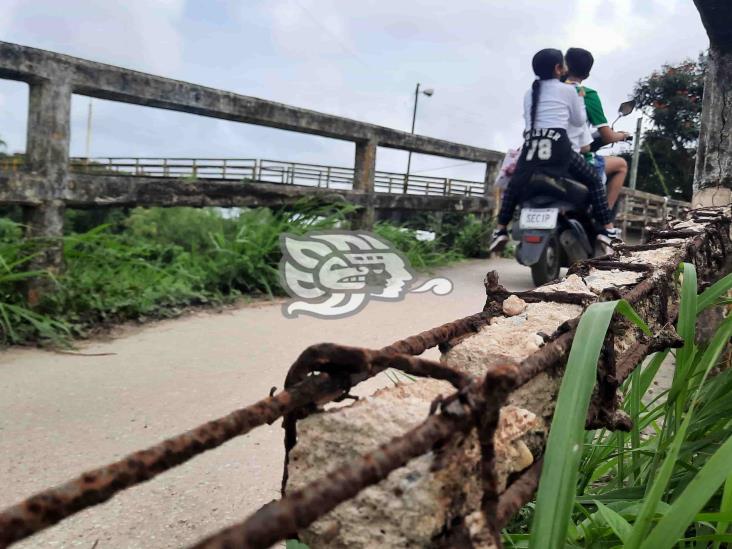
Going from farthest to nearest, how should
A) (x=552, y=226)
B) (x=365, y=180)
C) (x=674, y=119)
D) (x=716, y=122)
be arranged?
(x=674, y=119) < (x=365, y=180) < (x=552, y=226) < (x=716, y=122)

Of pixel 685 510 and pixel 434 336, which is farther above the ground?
pixel 434 336

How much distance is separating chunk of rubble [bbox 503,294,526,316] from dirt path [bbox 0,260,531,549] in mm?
937

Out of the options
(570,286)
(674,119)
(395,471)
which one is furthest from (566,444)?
(674,119)

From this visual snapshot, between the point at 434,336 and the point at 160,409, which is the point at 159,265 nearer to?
the point at 160,409

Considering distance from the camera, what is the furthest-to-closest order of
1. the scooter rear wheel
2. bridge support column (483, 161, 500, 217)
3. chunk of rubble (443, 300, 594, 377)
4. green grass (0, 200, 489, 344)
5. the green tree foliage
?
1. the green tree foliage
2. bridge support column (483, 161, 500, 217)
3. the scooter rear wheel
4. green grass (0, 200, 489, 344)
5. chunk of rubble (443, 300, 594, 377)

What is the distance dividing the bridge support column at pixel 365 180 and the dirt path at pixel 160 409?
70.1 inches

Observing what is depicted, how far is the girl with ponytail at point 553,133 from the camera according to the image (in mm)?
4867

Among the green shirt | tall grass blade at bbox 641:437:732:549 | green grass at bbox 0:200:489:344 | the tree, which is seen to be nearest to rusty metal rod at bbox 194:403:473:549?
tall grass blade at bbox 641:437:732:549

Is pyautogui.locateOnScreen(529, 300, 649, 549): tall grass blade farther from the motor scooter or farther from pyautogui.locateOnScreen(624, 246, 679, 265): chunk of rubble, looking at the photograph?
the motor scooter

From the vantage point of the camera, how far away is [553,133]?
4.91 m

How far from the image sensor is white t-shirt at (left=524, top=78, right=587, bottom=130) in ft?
15.9

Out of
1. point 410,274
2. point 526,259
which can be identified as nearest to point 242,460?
point 526,259

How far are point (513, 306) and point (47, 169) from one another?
10.2ft

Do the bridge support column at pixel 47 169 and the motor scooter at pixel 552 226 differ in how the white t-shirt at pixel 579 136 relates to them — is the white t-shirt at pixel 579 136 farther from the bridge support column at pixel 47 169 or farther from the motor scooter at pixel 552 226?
the bridge support column at pixel 47 169
